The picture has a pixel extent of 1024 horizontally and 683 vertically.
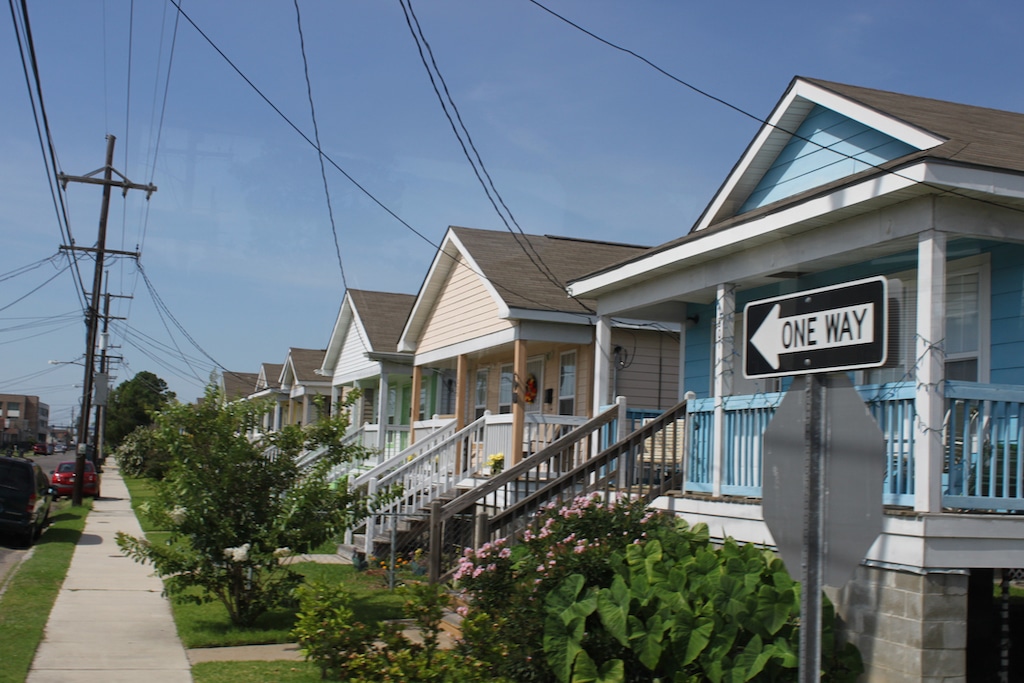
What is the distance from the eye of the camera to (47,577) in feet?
47.2

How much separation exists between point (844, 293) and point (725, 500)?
621 cm

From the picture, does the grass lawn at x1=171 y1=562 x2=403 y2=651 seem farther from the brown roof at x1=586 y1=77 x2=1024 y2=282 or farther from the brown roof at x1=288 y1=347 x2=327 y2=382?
the brown roof at x1=288 y1=347 x2=327 y2=382

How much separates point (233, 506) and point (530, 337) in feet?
23.0

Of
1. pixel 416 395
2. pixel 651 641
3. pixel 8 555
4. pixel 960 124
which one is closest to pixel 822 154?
pixel 960 124

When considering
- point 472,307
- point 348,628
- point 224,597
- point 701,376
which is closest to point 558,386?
point 472,307

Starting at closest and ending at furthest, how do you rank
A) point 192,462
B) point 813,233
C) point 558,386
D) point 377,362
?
point 813,233 < point 192,462 < point 558,386 < point 377,362

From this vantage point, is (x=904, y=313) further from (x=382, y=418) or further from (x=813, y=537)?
(x=382, y=418)

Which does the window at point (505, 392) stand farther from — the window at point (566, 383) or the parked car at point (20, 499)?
the parked car at point (20, 499)

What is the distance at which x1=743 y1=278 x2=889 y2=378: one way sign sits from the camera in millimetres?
3775

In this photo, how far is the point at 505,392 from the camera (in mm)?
21109

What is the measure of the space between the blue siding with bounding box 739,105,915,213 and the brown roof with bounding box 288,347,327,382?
29.0m

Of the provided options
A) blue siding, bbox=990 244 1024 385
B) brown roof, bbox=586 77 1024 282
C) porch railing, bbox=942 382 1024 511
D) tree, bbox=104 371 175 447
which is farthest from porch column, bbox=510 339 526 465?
tree, bbox=104 371 175 447

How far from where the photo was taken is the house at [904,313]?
7391 mm

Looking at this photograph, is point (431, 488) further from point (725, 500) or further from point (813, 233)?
point (813, 233)
